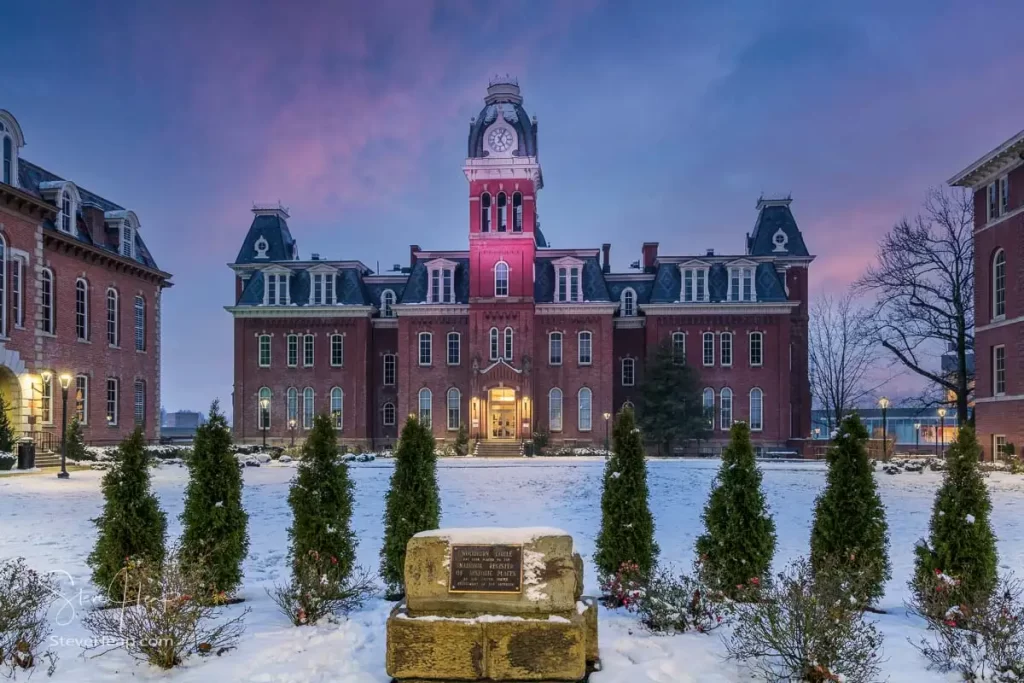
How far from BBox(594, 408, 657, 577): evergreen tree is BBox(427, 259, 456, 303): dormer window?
3320 cm

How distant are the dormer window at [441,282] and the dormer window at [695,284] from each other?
13.7 metres

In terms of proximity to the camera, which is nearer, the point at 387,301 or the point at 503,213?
the point at 503,213

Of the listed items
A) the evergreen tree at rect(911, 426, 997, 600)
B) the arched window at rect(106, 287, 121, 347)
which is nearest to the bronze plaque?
the evergreen tree at rect(911, 426, 997, 600)

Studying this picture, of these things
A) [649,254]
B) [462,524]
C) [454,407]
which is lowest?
[462,524]

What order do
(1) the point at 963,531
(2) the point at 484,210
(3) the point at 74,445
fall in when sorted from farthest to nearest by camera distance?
(2) the point at 484,210
(3) the point at 74,445
(1) the point at 963,531

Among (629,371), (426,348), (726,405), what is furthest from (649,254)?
(426,348)

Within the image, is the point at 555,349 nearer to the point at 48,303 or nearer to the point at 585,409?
the point at 585,409

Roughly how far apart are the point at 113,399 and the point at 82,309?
15.3 ft

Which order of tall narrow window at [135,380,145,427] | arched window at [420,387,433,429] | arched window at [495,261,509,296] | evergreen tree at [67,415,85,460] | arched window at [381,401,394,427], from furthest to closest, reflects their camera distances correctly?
arched window at [381,401,394,427] < arched window at [420,387,433,429] < arched window at [495,261,509,296] < tall narrow window at [135,380,145,427] < evergreen tree at [67,415,85,460]

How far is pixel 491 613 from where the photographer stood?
643cm

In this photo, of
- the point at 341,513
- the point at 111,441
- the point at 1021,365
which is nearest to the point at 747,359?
the point at 1021,365

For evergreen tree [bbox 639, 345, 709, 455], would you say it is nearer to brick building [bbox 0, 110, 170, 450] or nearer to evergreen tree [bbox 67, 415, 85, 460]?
brick building [bbox 0, 110, 170, 450]

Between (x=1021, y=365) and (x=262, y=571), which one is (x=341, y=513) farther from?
(x=1021, y=365)

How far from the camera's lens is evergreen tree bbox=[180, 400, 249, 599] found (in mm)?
8482
